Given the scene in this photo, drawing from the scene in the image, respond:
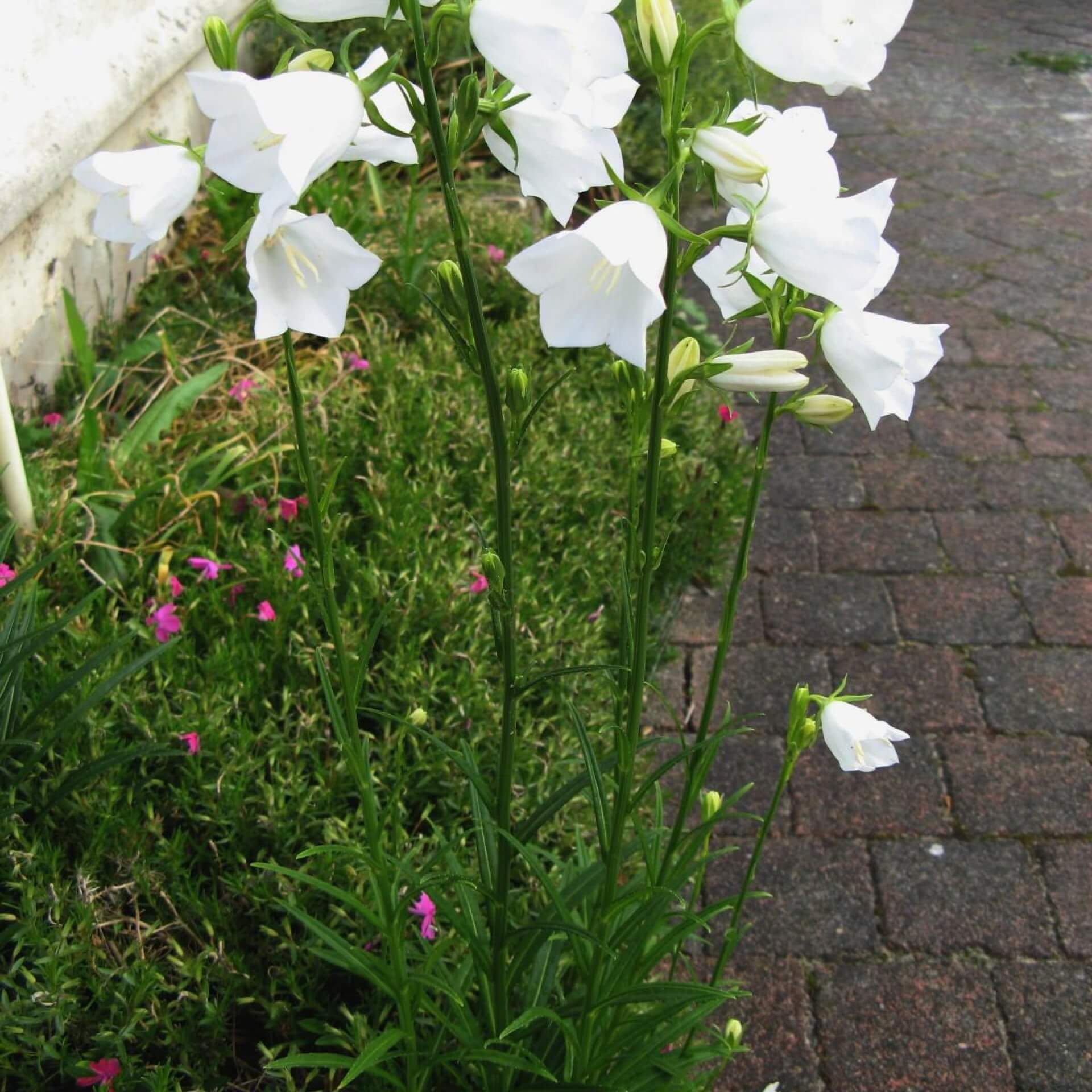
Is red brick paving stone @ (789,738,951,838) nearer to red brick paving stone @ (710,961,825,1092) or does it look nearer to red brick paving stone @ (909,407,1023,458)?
red brick paving stone @ (710,961,825,1092)

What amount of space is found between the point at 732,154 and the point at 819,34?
0.40ft

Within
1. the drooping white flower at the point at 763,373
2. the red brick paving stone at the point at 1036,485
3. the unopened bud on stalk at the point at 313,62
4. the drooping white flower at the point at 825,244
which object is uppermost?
the unopened bud on stalk at the point at 313,62

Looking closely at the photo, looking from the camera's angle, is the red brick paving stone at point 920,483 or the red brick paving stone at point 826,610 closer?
the red brick paving stone at point 826,610

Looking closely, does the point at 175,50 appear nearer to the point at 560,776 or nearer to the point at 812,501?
the point at 812,501

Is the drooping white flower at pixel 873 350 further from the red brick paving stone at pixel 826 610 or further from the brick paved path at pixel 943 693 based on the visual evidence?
the red brick paving stone at pixel 826 610

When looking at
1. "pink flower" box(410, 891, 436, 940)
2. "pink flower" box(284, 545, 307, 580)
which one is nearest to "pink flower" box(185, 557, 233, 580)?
"pink flower" box(284, 545, 307, 580)

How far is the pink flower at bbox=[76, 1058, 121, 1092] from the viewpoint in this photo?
166cm

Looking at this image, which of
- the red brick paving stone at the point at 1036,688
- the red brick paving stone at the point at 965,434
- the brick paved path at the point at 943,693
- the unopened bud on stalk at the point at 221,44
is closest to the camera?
the unopened bud on stalk at the point at 221,44

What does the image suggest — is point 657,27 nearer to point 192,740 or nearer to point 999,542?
point 192,740

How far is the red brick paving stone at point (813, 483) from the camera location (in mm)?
3736

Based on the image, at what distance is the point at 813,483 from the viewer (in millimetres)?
3832

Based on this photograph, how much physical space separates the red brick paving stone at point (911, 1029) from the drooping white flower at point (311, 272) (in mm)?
1692

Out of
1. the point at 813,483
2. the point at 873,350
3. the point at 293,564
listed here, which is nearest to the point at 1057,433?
the point at 813,483

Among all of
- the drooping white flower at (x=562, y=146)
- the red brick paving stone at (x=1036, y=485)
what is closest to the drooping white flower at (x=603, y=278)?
the drooping white flower at (x=562, y=146)
